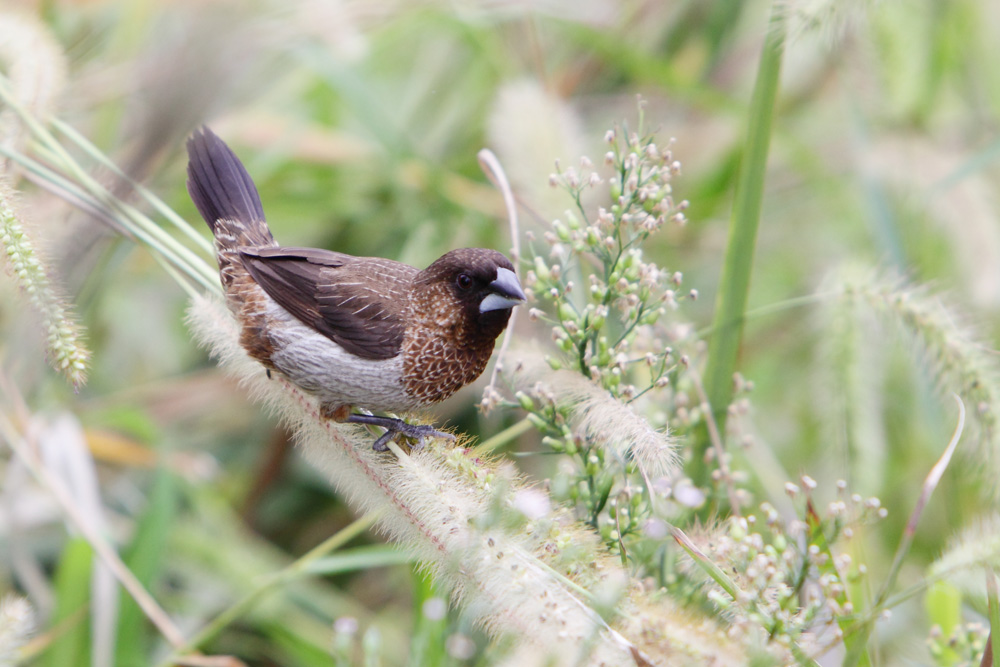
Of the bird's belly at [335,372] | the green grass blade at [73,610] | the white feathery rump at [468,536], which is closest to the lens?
the white feathery rump at [468,536]

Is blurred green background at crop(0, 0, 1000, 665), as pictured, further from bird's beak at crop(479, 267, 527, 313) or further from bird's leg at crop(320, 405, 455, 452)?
bird's beak at crop(479, 267, 527, 313)

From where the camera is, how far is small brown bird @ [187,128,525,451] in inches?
64.2

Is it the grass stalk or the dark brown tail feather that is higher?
the dark brown tail feather

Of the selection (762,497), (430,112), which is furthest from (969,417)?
(430,112)

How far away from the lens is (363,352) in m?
1.65

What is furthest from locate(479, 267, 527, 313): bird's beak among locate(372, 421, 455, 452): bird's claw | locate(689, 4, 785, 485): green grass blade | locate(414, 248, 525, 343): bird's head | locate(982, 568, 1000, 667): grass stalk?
locate(982, 568, 1000, 667): grass stalk

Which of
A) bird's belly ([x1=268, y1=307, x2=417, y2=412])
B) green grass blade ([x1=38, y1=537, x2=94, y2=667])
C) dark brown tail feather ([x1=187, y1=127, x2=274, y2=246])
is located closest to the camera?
bird's belly ([x1=268, y1=307, x2=417, y2=412])

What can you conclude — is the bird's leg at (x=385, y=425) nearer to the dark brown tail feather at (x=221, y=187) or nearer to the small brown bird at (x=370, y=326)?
the small brown bird at (x=370, y=326)

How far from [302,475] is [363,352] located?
4.97 ft

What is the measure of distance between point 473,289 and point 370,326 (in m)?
0.21

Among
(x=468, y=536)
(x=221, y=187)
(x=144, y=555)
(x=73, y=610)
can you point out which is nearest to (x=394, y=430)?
(x=468, y=536)

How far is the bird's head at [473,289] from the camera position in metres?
1.56

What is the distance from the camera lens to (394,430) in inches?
65.7

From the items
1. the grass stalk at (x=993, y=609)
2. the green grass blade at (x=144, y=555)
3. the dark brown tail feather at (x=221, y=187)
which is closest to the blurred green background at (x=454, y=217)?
the green grass blade at (x=144, y=555)
